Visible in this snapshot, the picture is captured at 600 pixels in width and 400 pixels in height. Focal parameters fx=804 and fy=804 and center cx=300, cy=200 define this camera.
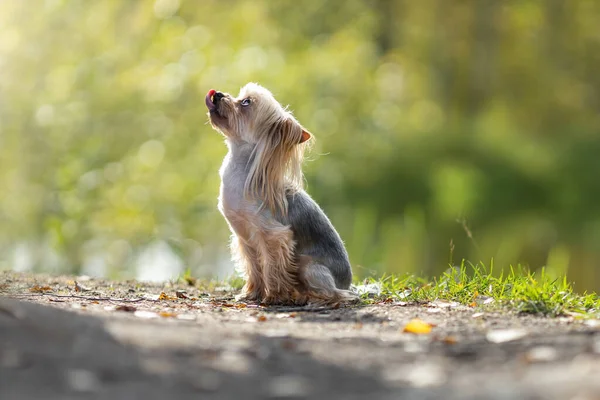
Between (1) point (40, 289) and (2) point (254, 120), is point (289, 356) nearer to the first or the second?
(2) point (254, 120)

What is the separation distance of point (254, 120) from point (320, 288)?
146 cm

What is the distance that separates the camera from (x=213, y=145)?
15039 mm

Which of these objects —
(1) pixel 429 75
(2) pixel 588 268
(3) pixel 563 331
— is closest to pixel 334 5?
(1) pixel 429 75

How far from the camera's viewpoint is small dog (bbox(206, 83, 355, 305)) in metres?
6.27

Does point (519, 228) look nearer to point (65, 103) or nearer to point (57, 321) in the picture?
point (65, 103)

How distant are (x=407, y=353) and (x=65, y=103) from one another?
12.8 metres

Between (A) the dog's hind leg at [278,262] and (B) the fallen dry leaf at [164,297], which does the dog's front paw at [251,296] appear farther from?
(B) the fallen dry leaf at [164,297]

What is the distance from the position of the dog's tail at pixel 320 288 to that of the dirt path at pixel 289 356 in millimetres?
819

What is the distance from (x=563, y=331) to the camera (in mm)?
→ 4582

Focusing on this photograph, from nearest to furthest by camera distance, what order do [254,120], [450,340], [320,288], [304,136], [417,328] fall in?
[450,340] < [417,328] < [320,288] < [254,120] < [304,136]

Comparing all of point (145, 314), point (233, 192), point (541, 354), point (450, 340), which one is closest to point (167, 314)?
point (145, 314)

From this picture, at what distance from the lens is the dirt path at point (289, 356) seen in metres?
3.19

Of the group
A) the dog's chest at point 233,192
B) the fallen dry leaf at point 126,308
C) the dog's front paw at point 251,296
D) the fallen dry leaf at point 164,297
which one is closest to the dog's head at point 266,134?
the dog's chest at point 233,192

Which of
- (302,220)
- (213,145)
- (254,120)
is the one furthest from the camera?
(213,145)
